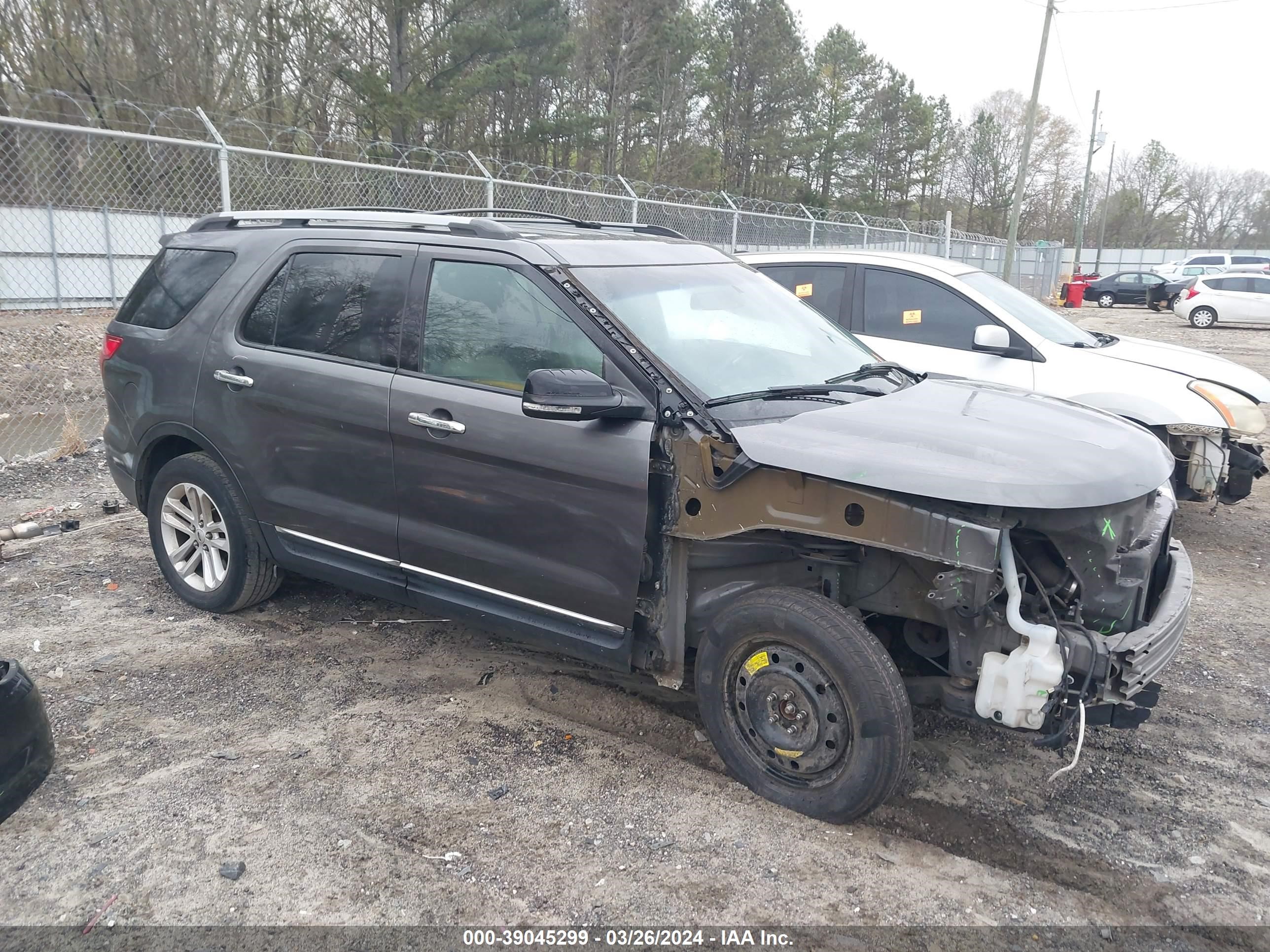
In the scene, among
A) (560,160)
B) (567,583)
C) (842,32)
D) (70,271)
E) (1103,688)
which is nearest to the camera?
(1103,688)

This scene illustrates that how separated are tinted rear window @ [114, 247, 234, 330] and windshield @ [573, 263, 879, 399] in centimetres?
215

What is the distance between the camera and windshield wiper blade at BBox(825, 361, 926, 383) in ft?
13.1

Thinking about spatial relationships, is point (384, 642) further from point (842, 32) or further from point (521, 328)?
point (842, 32)

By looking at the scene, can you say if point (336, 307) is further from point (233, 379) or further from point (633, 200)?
point (633, 200)

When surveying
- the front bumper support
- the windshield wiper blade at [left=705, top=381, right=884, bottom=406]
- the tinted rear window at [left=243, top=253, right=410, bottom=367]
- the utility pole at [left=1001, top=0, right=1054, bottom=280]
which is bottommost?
the front bumper support

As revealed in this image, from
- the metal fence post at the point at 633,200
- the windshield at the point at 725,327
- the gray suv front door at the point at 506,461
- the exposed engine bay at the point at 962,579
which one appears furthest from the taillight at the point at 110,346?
the metal fence post at the point at 633,200

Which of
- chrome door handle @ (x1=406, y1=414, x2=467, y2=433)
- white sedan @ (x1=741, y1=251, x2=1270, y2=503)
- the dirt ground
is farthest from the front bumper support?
white sedan @ (x1=741, y1=251, x2=1270, y2=503)

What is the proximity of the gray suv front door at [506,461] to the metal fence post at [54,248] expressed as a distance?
12062mm

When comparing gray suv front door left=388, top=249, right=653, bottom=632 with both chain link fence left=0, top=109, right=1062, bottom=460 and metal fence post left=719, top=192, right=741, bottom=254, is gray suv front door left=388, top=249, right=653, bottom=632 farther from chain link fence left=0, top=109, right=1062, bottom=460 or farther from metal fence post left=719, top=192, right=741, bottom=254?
metal fence post left=719, top=192, right=741, bottom=254

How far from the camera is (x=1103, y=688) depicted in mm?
2953

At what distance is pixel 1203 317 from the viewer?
89.4 ft

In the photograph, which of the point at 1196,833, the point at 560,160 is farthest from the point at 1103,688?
the point at 560,160

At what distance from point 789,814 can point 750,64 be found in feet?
142

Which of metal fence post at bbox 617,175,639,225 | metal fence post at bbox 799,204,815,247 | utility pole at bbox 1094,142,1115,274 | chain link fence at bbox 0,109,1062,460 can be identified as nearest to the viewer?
chain link fence at bbox 0,109,1062,460
